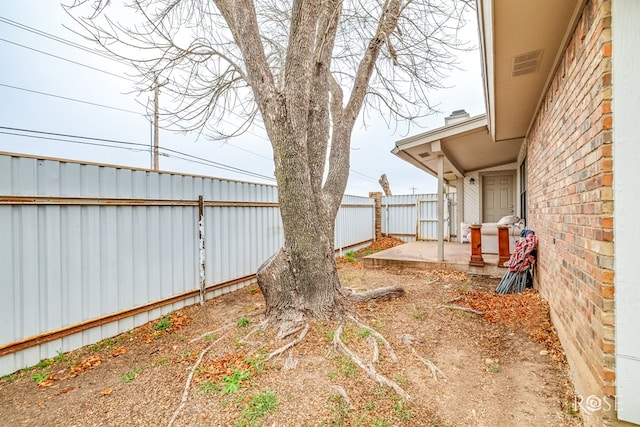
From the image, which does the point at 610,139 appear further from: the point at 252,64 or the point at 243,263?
the point at 243,263

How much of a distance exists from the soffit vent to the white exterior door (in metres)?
7.09

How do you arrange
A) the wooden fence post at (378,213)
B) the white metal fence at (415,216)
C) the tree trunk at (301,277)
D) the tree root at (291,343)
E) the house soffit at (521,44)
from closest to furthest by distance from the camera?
the house soffit at (521,44), the tree root at (291,343), the tree trunk at (301,277), the white metal fence at (415,216), the wooden fence post at (378,213)

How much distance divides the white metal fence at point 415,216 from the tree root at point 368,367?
333 inches

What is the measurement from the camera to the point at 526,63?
293cm

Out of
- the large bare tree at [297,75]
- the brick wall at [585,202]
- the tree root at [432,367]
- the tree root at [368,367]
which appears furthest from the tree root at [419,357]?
the brick wall at [585,202]

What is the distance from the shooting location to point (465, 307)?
4.03 metres

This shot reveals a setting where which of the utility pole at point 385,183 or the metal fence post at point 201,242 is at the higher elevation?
the utility pole at point 385,183

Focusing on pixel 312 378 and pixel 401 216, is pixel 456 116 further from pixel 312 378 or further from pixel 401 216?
pixel 312 378

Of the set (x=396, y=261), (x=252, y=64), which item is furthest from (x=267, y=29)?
(x=396, y=261)

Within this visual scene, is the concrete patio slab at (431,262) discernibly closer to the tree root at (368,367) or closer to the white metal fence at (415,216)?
the white metal fence at (415,216)

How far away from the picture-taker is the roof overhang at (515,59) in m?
2.13

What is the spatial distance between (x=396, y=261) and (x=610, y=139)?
5.41 meters

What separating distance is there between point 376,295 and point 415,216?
7880 millimetres

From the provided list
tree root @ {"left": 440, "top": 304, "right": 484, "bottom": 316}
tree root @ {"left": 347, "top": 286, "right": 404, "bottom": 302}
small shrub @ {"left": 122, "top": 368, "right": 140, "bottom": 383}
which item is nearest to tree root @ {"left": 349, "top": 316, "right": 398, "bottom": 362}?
tree root @ {"left": 347, "top": 286, "right": 404, "bottom": 302}
